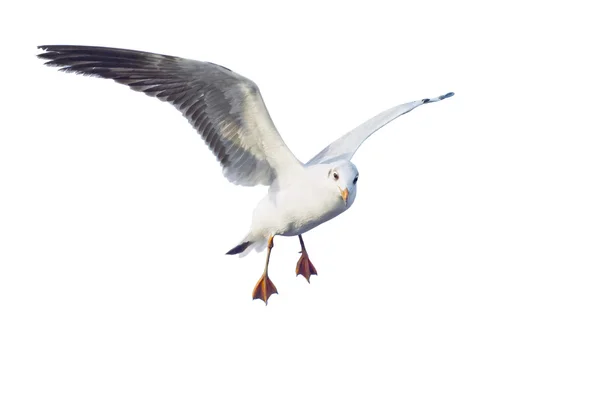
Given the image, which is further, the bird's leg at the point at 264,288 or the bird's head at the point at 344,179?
the bird's leg at the point at 264,288

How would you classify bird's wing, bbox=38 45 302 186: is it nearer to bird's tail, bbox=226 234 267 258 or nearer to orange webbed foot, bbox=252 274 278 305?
bird's tail, bbox=226 234 267 258

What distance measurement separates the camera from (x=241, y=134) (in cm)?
773

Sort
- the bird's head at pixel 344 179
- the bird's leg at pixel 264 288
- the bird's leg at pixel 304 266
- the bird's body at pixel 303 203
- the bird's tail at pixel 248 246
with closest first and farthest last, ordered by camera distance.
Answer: the bird's head at pixel 344 179
the bird's body at pixel 303 203
the bird's tail at pixel 248 246
the bird's leg at pixel 264 288
the bird's leg at pixel 304 266

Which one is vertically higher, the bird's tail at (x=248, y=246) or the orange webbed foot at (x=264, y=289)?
the bird's tail at (x=248, y=246)

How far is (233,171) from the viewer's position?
7.89m

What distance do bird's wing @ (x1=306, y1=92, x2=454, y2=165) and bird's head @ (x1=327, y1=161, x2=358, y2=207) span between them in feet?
1.77

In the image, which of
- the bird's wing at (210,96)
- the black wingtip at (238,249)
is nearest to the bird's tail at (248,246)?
the black wingtip at (238,249)

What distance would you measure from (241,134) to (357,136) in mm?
1105

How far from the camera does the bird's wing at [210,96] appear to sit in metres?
7.35

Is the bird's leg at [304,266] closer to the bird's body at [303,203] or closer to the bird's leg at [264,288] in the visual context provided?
the bird's leg at [264,288]

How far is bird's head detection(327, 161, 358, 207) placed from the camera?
7.34m

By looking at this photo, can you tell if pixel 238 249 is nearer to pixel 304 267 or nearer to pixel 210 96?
pixel 304 267

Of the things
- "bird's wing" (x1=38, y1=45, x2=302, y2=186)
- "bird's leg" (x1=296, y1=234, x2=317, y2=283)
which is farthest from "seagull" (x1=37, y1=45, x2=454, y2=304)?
"bird's leg" (x1=296, y1=234, x2=317, y2=283)

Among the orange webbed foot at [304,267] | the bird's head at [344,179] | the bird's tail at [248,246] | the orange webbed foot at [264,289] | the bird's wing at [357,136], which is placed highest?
the bird's wing at [357,136]
